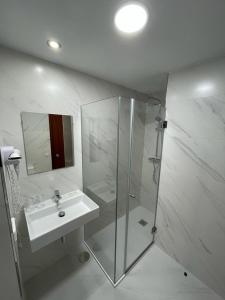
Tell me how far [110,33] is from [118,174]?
1190 mm

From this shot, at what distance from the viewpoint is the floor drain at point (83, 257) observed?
175cm

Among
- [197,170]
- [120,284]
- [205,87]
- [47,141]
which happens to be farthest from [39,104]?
[120,284]

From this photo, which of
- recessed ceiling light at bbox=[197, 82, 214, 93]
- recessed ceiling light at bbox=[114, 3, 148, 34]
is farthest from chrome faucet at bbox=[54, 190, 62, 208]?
recessed ceiling light at bbox=[197, 82, 214, 93]

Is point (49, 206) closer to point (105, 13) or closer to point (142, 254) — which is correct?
point (142, 254)

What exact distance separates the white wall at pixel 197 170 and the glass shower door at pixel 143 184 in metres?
0.25

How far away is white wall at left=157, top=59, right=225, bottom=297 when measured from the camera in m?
1.29

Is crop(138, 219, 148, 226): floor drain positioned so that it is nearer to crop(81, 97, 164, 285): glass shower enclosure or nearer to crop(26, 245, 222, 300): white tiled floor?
crop(81, 97, 164, 285): glass shower enclosure

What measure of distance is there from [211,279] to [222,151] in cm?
142

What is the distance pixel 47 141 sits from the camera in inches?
59.1

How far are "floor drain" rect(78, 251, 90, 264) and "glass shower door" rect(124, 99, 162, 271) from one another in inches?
21.0

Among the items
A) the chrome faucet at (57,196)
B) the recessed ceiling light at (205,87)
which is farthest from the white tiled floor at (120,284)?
the recessed ceiling light at (205,87)

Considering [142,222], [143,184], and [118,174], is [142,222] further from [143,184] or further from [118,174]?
[118,174]

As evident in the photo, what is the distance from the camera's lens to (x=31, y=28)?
0.96m

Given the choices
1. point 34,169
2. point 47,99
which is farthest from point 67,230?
point 47,99
